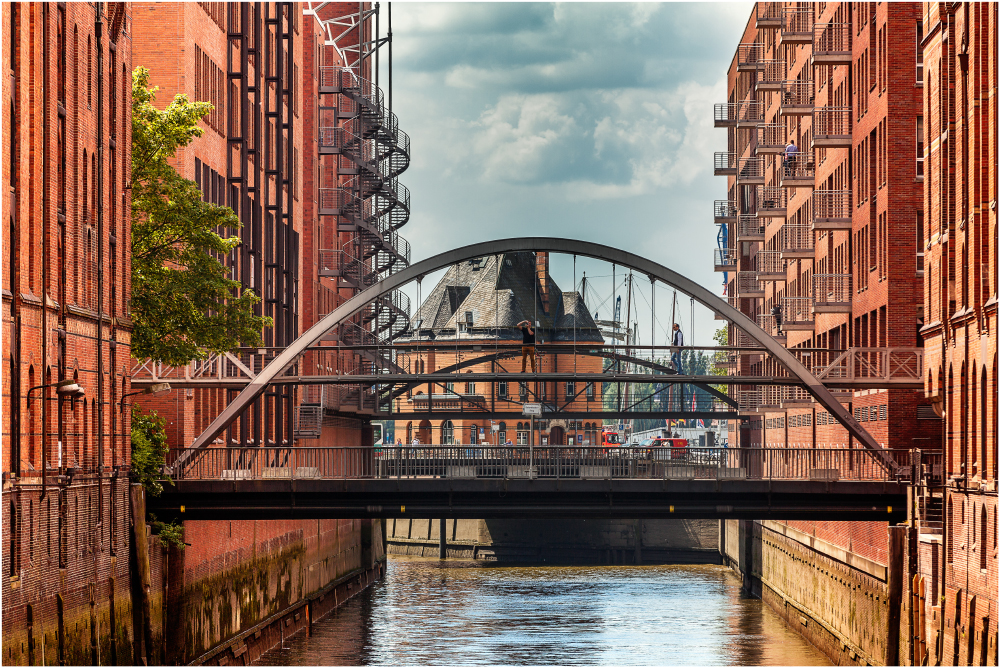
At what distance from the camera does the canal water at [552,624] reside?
4544 centimetres

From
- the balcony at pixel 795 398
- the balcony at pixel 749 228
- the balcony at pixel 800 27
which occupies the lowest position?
the balcony at pixel 795 398

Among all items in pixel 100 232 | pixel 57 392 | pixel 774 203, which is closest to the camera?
pixel 57 392

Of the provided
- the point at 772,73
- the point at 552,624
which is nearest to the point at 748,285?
the point at 772,73

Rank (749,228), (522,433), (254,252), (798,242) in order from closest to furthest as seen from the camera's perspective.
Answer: (254,252), (798,242), (749,228), (522,433)

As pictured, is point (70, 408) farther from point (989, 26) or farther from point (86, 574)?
point (989, 26)

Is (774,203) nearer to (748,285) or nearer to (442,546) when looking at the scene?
(748,285)

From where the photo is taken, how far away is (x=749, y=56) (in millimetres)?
78500

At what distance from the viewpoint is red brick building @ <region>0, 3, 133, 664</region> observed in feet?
89.7

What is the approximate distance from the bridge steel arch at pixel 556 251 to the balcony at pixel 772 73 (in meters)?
22.3

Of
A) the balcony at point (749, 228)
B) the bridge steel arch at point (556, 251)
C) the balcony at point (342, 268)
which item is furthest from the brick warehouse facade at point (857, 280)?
the balcony at point (342, 268)

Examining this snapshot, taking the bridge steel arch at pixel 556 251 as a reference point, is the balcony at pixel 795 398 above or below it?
below

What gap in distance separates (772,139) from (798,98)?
8844 mm

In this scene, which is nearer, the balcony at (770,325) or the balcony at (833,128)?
the balcony at (833,128)

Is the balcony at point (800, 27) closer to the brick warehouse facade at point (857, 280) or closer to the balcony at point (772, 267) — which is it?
the brick warehouse facade at point (857, 280)
